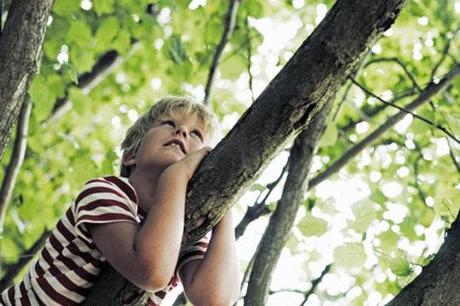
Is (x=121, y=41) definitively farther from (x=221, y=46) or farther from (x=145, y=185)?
(x=145, y=185)

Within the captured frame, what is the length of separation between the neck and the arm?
0.75 ft

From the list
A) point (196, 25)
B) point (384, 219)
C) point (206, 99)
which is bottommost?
point (384, 219)

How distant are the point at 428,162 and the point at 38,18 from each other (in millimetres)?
3669

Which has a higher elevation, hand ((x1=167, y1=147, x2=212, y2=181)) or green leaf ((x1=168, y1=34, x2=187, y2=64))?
green leaf ((x1=168, y1=34, x2=187, y2=64))

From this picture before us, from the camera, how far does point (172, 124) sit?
2293 millimetres

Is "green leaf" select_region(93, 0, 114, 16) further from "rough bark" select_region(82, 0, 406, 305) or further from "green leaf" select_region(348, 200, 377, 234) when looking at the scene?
"rough bark" select_region(82, 0, 406, 305)

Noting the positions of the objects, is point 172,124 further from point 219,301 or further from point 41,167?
point 41,167

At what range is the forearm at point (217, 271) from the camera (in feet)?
6.32

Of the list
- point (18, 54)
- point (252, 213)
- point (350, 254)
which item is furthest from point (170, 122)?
point (350, 254)

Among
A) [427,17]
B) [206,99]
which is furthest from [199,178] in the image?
[427,17]

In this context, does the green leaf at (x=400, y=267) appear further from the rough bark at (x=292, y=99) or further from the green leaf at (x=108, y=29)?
the green leaf at (x=108, y=29)

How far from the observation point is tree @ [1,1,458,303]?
1.57m

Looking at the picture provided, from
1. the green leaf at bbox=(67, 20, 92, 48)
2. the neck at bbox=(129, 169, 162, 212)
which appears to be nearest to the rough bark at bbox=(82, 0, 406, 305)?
the neck at bbox=(129, 169, 162, 212)

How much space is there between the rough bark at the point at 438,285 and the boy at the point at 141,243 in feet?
1.66
